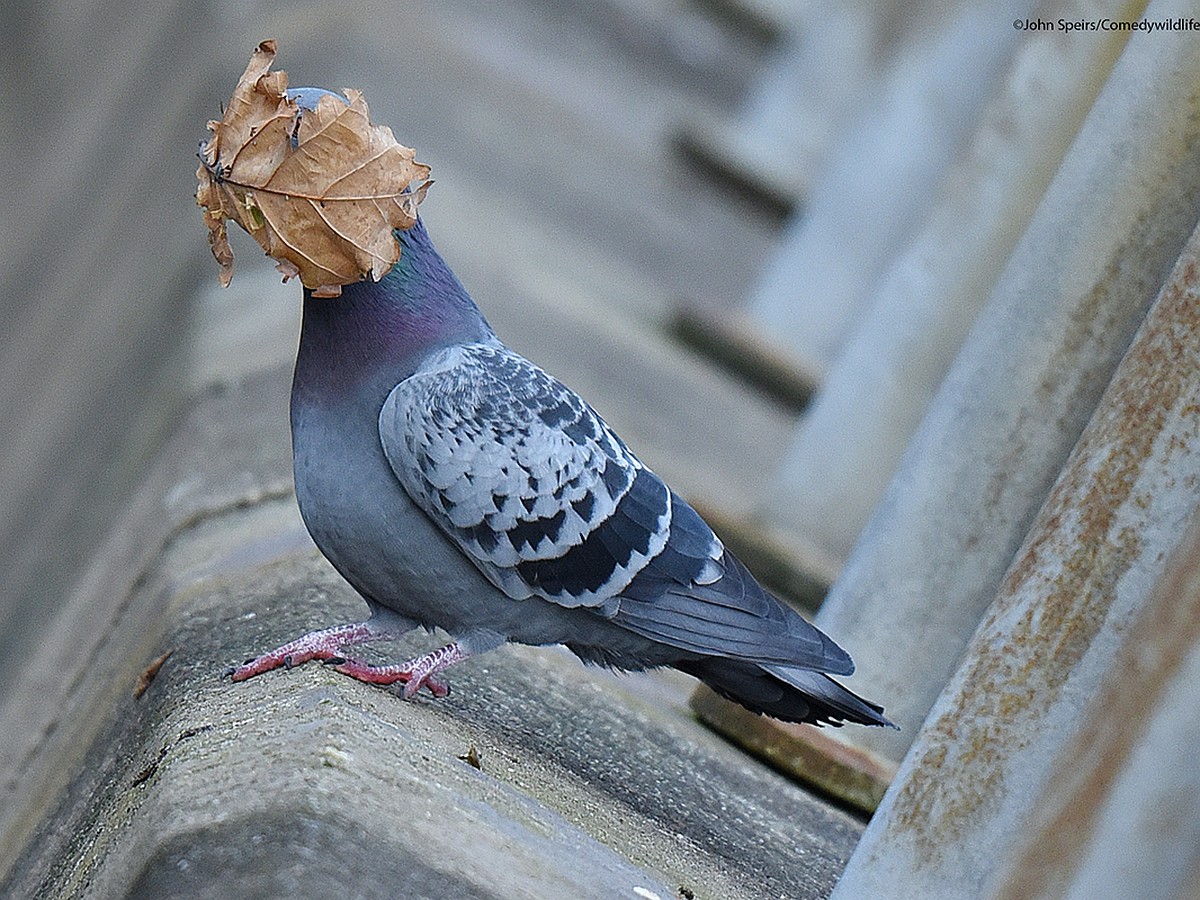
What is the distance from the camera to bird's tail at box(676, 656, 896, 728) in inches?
160

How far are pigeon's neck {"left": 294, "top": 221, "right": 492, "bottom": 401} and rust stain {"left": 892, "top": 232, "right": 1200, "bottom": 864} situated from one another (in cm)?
140

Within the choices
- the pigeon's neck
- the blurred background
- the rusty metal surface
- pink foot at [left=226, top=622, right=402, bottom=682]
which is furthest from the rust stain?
the blurred background

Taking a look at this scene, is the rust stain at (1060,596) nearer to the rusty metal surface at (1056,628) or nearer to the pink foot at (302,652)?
the rusty metal surface at (1056,628)

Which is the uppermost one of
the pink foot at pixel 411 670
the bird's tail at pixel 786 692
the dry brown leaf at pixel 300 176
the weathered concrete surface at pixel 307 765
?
the dry brown leaf at pixel 300 176

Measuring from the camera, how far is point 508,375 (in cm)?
382

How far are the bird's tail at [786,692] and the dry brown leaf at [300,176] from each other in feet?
4.47

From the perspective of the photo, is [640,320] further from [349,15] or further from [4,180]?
[4,180]

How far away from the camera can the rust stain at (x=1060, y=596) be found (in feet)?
10.7

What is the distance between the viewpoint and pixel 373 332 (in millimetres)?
3789

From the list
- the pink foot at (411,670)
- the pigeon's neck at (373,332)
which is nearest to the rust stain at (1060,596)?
the pink foot at (411,670)

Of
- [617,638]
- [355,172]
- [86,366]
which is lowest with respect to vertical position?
[86,366]

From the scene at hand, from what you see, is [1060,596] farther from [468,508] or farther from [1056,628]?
[468,508]

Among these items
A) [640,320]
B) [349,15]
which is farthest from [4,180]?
[640,320]

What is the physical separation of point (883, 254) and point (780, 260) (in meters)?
0.62
